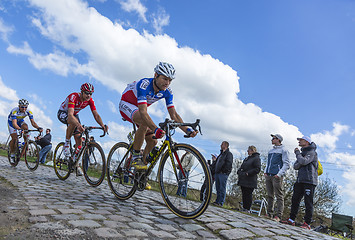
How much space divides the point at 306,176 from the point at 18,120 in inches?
385

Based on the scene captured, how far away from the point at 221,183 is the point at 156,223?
488cm

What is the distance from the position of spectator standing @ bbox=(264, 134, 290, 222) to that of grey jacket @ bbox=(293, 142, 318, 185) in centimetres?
46

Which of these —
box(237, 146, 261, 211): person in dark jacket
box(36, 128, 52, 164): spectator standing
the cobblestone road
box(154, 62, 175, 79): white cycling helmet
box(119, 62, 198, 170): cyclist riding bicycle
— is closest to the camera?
the cobblestone road

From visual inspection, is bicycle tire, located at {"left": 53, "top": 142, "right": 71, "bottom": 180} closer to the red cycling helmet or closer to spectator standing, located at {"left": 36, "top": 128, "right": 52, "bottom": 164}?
the red cycling helmet

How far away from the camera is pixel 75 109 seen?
22.7 ft

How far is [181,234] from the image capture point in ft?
9.86

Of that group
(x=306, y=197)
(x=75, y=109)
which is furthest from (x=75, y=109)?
(x=306, y=197)

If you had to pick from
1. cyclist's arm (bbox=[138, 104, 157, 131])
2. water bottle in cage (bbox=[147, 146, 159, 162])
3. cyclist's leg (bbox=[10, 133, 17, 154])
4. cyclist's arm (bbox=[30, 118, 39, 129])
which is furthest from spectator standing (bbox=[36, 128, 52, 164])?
cyclist's arm (bbox=[138, 104, 157, 131])

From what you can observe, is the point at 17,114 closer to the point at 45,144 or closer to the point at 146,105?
the point at 45,144

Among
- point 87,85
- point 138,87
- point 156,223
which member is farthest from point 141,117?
point 87,85

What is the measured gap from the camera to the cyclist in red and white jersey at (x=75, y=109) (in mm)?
6543

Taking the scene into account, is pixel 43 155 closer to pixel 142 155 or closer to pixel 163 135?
pixel 142 155

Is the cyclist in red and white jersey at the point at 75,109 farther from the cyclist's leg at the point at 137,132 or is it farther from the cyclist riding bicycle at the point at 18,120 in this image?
the cyclist riding bicycle at the point at 18,120

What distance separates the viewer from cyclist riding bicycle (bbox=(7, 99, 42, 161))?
9359mm
